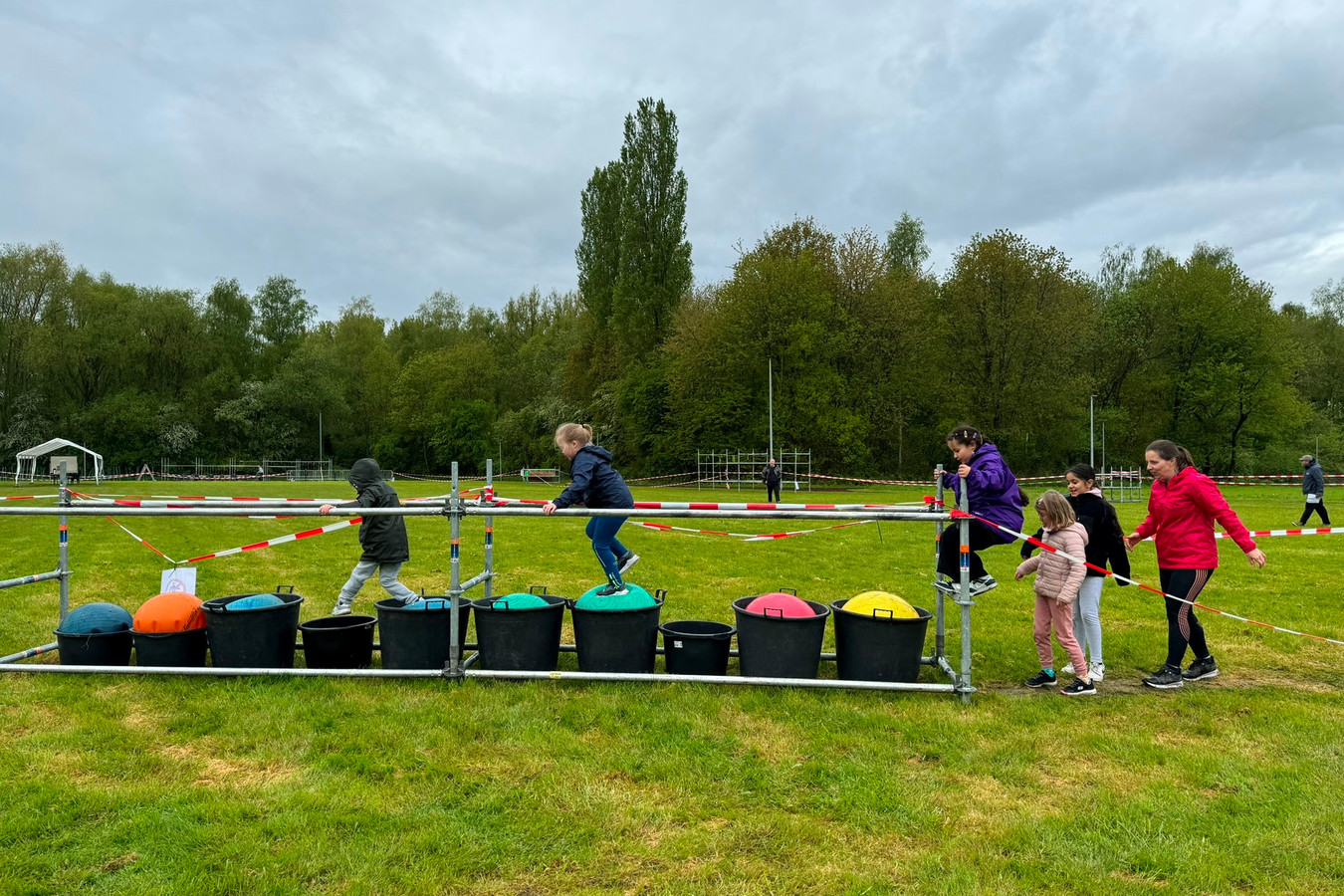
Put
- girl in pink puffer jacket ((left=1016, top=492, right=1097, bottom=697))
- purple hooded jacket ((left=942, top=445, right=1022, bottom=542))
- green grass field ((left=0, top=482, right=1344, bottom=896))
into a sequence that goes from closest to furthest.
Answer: green grass field ((left=0, top=482, right=1344, bottom=896)) → girl in pink puffer jacket ((left=1016, top=492, right=1097, bottom=697)) → purple hooded jacket ((left=942, top=445, right=1022, bottom=542))

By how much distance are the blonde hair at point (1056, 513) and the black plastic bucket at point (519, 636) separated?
3750 millimetres

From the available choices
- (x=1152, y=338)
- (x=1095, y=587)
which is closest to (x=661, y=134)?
(x=1152, y=338)

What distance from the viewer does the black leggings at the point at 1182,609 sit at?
622cm

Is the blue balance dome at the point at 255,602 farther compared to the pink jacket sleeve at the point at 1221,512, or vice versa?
the blue balance dome at the point at 255,602

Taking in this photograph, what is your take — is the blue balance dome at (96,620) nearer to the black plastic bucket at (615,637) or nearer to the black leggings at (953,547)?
the black plastic bucket at (615,637)

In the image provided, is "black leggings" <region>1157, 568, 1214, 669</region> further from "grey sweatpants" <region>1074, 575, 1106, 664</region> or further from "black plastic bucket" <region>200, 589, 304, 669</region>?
"black plastic bucket" <region>200, 589, 304, 669</region>

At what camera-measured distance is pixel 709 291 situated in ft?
189

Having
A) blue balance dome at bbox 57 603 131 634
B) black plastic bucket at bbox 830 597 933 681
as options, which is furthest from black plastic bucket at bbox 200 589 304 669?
black plastic bucket at bbox 830 597 933 681

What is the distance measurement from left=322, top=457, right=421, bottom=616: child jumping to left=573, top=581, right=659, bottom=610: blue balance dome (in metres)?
2.33

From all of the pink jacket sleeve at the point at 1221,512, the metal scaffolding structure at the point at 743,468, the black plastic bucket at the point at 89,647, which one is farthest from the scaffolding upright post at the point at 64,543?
the metal scaffolding structure at the point at 743,468

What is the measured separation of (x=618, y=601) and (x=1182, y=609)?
434 centimetres

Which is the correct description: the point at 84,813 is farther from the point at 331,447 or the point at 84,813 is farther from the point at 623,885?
the point at 331,447

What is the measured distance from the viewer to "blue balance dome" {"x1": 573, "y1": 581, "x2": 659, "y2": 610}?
6137mm

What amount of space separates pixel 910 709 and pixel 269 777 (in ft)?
13.3
